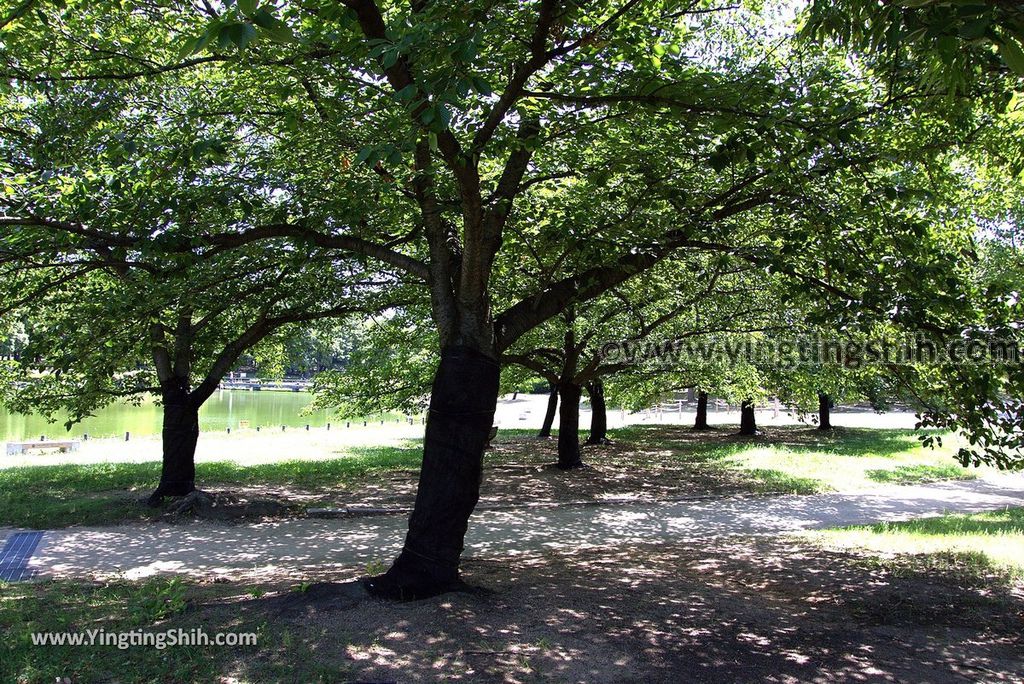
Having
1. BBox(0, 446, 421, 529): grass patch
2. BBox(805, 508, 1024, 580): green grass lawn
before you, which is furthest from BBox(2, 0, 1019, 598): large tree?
BBox(0, 446, 421, 529): grass patch

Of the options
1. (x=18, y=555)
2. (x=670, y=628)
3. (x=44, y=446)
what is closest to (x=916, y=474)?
(x=670, y=628)

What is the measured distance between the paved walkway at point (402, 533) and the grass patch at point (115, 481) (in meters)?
0.91

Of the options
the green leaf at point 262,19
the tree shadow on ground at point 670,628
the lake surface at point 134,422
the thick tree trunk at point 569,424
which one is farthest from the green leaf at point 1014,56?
the lake surface at point 134,422

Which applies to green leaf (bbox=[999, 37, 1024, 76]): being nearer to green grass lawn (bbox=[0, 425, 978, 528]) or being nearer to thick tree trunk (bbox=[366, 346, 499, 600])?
thick tree trunk (bbox=[366, 346, 499, 600])

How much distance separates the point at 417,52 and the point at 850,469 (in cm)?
1523

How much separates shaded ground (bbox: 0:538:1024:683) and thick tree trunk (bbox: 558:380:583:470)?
28.4 feet

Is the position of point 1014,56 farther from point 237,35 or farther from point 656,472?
point 656,472

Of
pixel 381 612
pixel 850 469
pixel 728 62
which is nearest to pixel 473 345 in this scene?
pixel 381 612

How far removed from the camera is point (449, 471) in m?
5.98

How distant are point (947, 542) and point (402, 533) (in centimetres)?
655

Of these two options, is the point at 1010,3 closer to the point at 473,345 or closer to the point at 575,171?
the point at 473,345

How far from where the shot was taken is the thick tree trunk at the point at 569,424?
1586 centimetres

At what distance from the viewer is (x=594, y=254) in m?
6.91

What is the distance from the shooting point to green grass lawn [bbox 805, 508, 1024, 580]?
732 centimetres
